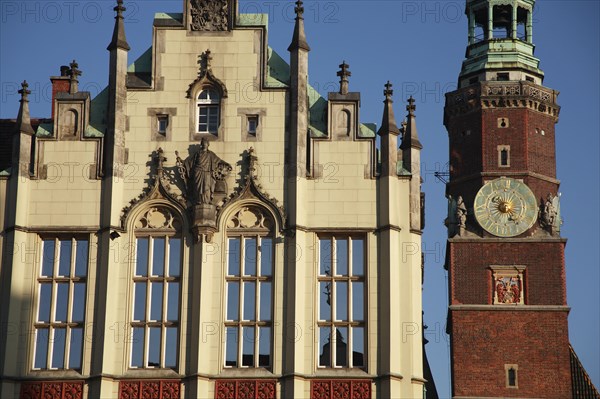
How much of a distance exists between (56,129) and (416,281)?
10.6 m

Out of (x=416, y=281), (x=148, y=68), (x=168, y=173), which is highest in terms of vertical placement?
(x=148, y=68)

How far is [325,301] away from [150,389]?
5.10m

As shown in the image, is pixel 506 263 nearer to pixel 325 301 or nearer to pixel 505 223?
pixel 505 223

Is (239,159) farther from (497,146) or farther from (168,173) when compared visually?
(497,146)

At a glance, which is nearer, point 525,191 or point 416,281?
point 416,281

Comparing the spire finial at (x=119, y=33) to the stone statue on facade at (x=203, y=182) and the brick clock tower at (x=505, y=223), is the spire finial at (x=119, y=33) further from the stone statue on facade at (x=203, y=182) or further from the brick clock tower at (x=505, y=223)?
the brick clock tower at (x=505, y=223)

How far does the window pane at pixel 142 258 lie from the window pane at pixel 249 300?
107 inches

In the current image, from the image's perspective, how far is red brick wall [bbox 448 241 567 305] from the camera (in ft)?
242

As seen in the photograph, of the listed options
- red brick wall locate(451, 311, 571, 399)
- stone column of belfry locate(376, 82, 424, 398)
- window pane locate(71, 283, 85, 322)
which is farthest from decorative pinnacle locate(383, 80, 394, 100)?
red brick wall locate(451, 311, 571, 399)

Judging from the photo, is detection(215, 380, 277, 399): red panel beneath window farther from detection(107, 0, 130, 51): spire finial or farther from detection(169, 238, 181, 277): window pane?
detection(107, 0, 130, 51): spire finial

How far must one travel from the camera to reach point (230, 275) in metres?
44.9

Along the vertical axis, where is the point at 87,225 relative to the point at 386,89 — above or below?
below

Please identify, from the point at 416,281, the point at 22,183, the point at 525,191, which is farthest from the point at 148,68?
the point at 525,191

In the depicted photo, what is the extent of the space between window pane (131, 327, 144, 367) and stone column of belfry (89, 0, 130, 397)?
0.94ft
